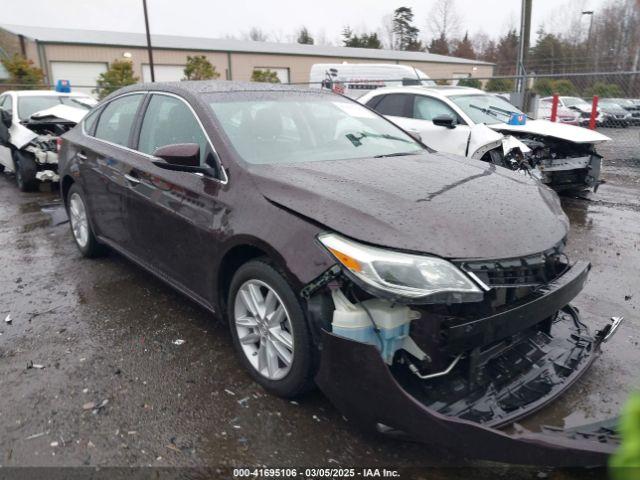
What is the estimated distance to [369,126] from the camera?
4086mm

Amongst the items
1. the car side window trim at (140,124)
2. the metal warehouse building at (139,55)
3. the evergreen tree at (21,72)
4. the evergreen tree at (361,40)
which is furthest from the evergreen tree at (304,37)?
the car side window trim at (140,124)

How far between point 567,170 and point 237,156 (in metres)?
5.88

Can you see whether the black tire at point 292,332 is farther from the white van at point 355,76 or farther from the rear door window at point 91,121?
the white van at point 355,76

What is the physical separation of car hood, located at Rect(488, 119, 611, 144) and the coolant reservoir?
5.96 meters

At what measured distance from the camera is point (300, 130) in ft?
11.9

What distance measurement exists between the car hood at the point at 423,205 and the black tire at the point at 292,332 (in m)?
0.36

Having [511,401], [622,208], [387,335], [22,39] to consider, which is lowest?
[622,208]

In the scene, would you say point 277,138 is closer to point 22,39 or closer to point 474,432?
point 474,432

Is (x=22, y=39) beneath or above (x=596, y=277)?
above

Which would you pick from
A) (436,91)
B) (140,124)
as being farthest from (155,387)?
(436,91)

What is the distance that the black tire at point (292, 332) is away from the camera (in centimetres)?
255

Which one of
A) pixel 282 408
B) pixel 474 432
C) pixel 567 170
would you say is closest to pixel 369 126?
pixel 282 408

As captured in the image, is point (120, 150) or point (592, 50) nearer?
point (120, 150)

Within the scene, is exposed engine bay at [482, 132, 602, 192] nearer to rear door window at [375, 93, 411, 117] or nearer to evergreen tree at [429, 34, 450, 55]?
rear door window at [375, 93, 411, 117]
